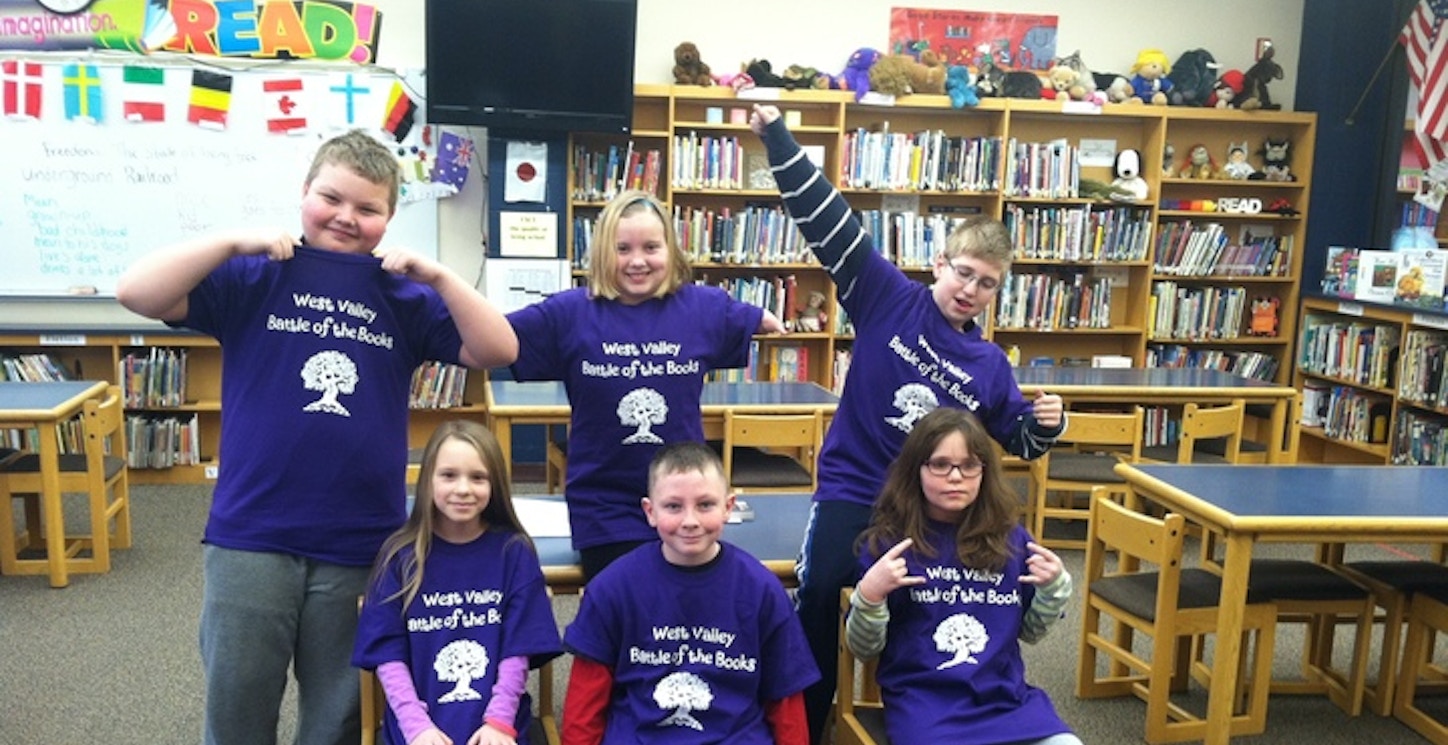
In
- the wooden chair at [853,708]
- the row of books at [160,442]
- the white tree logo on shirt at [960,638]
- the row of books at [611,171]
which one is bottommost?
the row of books at [160,442]

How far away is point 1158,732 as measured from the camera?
3111 mm

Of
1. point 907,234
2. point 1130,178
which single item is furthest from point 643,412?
point 1130,178

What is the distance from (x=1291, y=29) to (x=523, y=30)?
4.47 metres

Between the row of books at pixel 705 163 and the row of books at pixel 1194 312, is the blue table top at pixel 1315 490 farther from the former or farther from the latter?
the row of books at pixel 705 163

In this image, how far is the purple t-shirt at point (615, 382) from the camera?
7.33 feet

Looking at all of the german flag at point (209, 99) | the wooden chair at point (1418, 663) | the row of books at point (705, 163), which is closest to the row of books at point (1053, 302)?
the row of books at point (705, 163)

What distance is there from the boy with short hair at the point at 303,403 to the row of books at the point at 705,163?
159 inches

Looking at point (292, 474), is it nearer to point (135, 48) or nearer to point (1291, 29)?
point (135, 48)

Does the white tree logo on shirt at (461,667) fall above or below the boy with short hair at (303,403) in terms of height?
below

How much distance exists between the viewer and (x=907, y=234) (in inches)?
245

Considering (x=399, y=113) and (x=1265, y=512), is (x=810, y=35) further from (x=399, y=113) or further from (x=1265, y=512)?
(x=1265, y=512)

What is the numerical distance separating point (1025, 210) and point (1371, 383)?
197cm

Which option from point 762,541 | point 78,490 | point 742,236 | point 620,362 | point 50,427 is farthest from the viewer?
point 742,236

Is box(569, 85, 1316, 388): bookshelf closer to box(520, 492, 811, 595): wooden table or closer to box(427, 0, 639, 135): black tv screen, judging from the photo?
box(427, 0, 639, 135): black tv screen
